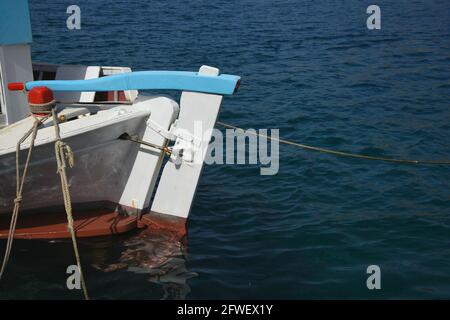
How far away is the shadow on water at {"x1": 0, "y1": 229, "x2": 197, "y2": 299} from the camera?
23.2 ft

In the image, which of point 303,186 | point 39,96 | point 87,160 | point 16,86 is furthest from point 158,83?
point 303,186

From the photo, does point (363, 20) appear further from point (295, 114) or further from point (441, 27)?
point (295, 114)

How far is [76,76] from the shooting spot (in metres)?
9.27

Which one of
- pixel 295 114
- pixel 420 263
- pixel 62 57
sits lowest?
pixel 420 263

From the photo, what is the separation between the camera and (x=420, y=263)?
7.77 m

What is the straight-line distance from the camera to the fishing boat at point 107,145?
7645 millimetres

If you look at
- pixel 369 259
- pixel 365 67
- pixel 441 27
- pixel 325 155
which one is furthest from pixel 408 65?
pixel 369 259

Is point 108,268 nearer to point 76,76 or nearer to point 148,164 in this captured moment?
point 148,164

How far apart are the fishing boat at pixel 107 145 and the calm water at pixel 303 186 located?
412 mm

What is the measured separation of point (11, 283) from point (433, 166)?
7.27 metres

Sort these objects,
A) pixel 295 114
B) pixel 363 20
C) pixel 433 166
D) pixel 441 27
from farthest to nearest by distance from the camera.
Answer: pixel 363 20 → pixel 441 27 → pixel 295 114 → pixel 433 166

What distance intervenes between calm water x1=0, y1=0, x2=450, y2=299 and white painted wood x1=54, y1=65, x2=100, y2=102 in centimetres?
217

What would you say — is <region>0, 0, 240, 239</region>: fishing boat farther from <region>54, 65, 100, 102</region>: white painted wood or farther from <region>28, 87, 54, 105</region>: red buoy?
<region>28, 87, 54, 105</region>: red buoy

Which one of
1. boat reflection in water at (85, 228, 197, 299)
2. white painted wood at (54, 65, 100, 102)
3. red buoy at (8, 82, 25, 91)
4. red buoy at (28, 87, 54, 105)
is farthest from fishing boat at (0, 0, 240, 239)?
red buoy at (28, 87, 54, 105)
